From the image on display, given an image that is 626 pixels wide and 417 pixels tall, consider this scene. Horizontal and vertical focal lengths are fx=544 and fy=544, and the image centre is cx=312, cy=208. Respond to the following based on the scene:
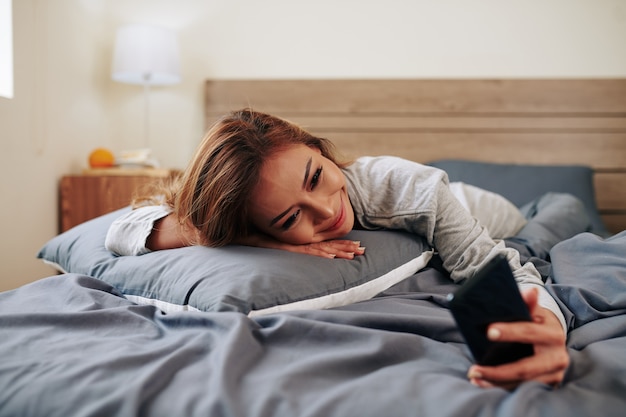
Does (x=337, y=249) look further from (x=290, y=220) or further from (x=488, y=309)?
(x=488, y=309)

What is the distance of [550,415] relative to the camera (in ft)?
1.82

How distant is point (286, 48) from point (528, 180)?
1.44 metres

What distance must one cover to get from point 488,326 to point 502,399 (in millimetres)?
79

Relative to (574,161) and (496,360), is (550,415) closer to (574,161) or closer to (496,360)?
(496,360)

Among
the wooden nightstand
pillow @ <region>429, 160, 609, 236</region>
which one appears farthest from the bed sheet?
the wooden nightstand

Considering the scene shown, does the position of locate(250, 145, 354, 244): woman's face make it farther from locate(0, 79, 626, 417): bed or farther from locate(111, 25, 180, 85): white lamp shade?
locate(111, 25, 180, 85): white lamp shade

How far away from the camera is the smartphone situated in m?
0.60

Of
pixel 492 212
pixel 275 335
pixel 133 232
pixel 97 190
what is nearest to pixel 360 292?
pixel 275 335

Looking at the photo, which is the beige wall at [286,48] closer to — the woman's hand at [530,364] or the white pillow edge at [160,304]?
the white pillow edge at [160,304]

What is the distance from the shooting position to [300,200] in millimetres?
1032

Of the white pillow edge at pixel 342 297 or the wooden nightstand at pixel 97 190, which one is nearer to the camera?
the white pillow edge at pixel 342 297

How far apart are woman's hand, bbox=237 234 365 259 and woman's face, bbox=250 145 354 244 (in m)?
0.01

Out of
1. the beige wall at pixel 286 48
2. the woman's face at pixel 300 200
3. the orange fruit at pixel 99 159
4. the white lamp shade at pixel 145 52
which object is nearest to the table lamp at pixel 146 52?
the white lamp shade at pixel 145 52

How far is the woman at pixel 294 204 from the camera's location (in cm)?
104
